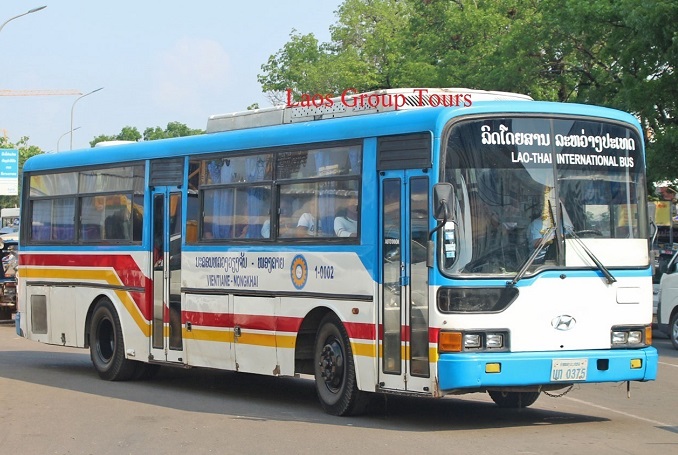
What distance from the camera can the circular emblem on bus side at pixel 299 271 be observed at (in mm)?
12773

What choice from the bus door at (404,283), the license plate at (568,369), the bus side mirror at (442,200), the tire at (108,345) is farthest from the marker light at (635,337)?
the tire at (108,345)

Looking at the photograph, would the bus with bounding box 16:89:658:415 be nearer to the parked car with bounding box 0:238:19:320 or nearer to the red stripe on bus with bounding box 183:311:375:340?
the red stripe on bus with bounding box 183:311:375:340

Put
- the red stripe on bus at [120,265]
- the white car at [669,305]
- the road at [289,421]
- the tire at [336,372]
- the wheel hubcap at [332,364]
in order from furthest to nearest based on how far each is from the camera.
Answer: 1. the white car at [669,305]
2. the red stripe on bus at [120,265]
3. the wheel hubcap at [332,364]
4. the tire at [336,372]
5. the road at [289,421]

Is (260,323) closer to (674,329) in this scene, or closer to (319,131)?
(319,131)

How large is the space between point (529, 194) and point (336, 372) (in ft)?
9.02

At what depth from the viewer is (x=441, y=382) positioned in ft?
35.0

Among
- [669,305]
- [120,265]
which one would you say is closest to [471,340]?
[120,265]

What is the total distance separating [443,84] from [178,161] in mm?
26422

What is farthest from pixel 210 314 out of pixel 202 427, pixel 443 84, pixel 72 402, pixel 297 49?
pixel 297 49

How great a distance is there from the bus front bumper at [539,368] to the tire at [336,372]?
153 centimetres

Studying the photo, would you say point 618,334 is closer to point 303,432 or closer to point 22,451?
point 303,432

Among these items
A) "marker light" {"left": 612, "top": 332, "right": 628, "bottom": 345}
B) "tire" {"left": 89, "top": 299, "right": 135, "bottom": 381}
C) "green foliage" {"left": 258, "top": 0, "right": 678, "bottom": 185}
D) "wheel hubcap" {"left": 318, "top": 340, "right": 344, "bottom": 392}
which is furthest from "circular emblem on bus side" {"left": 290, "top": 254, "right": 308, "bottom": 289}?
"green foliage" {"left": 258, "top": 0, "right": 678, "bottom": 185}

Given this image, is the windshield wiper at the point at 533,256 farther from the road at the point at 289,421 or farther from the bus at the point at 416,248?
the road at the point at 289,421

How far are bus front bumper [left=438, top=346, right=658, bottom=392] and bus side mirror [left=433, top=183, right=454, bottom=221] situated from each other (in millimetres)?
1229
